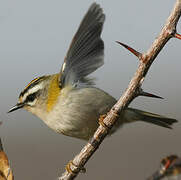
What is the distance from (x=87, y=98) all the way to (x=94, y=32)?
0.49 m

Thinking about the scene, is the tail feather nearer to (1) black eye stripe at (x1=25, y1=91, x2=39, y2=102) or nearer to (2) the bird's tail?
(2) the bird's tail

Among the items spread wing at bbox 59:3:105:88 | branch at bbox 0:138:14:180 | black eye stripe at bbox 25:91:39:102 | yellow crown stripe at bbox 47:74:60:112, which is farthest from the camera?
black eye stripe at bbox 25:91:39:102

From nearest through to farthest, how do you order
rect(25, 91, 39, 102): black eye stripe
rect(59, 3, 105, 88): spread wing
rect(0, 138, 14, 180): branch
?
rect(0, 138, 14, 180): branch < rect(59, 3, 105, 88): spread wing < rect(25, 91, 39, 102): black eye stripe

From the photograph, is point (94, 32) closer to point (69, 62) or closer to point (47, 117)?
point (69, 62)

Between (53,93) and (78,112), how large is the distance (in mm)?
325

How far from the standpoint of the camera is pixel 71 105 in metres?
2.22

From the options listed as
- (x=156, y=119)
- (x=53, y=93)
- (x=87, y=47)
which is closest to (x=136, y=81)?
(x=87, y=47)

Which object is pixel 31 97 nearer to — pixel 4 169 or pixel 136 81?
pixel 4 169

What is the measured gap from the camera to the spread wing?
1.94 meters

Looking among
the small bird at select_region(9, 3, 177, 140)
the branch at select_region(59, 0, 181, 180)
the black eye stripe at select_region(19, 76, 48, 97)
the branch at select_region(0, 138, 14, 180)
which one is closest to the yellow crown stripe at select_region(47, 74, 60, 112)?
the small bird at select_region(9, 3, 177, 140)

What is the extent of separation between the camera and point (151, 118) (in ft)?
9.32

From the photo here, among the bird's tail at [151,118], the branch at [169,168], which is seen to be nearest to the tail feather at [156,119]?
the bird's tail at [151,118]

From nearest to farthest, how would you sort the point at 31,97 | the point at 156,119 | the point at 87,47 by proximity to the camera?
the point at 87,47, the point at 31,97, the point at 156,119

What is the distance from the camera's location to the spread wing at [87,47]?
1.94 m
